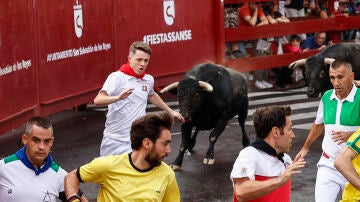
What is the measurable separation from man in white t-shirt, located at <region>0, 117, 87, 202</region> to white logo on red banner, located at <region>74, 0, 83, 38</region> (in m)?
9.34

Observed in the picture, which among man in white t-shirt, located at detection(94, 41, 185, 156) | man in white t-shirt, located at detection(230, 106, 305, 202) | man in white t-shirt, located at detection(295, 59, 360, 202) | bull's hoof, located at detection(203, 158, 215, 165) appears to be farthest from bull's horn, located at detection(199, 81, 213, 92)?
man in white t-shirt, located at detection(230, 106, 305, 202)

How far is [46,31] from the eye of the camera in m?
15.1

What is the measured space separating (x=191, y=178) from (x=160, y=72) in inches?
235

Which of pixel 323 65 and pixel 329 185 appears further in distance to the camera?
pixel 323 65

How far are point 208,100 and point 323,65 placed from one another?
2.79 m

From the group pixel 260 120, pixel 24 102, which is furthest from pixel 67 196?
Result: pixel 24 102

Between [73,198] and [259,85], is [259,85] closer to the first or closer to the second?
[259,85]

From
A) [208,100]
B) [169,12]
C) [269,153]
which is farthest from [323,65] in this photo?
[269,153]

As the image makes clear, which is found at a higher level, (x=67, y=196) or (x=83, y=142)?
(x=67, y=196)

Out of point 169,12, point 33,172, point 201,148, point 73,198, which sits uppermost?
point 169,12

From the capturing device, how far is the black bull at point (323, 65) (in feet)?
52.2

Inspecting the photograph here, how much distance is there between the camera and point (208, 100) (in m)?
14.0

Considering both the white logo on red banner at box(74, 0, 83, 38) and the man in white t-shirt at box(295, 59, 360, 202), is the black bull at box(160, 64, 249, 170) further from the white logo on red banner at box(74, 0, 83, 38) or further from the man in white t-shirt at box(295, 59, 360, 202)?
the man in white t-shirt at box(295, 59, 360, 202)

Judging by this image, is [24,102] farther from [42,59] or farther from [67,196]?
[67,196]
